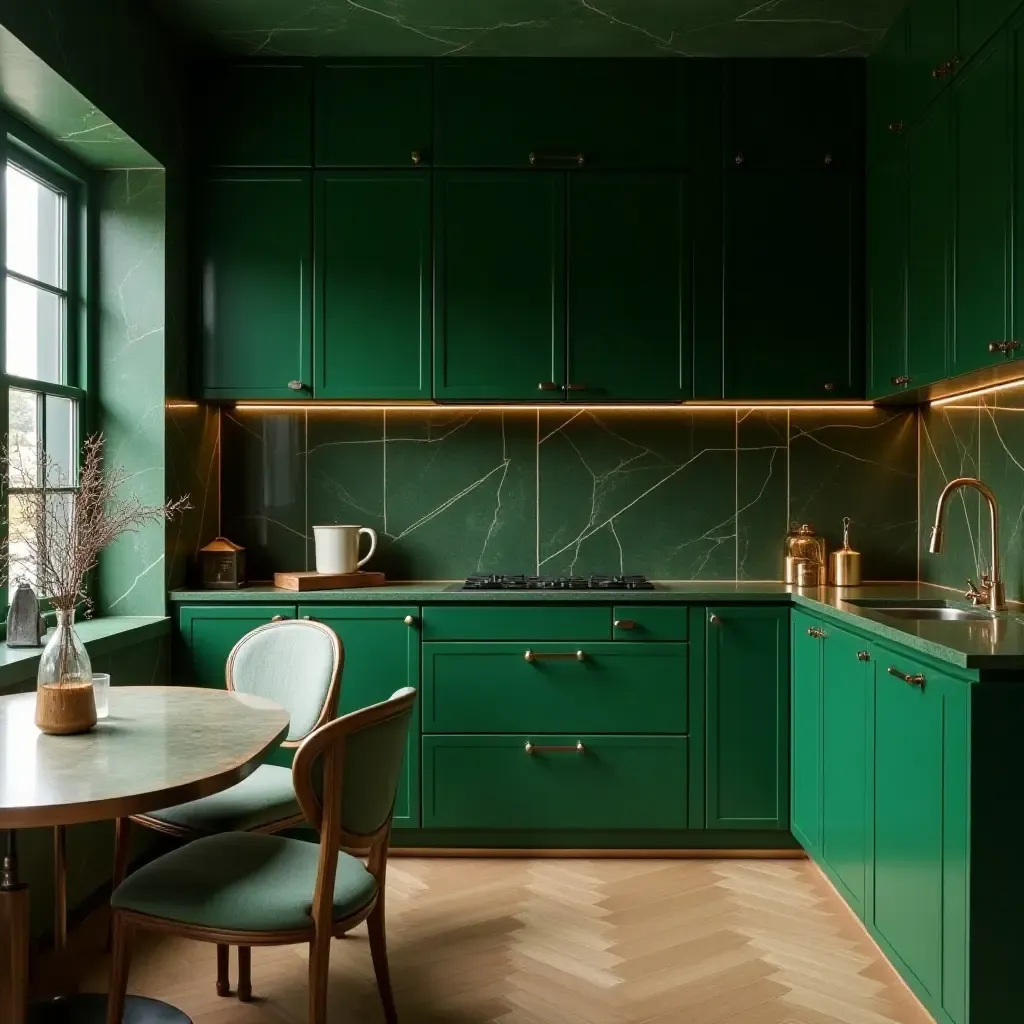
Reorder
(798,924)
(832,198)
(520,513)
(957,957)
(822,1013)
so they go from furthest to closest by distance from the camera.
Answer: (520,513)
(832,198)
(798,924)
(822,1013)
(957,957)

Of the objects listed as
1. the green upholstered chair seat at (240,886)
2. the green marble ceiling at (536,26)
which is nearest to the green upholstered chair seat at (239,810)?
the green upholstered chair seat at (240,886)

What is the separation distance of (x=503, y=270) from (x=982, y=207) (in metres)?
1.58

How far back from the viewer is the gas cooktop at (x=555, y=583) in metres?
3.41

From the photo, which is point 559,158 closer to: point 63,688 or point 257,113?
point 257,113

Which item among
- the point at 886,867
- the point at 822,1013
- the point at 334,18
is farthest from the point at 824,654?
the point at 334,18

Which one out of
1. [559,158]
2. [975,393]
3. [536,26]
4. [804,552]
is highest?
[536,26]

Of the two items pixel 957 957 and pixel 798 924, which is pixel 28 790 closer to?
pixel 957 957

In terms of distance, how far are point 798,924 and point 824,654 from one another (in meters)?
0.77

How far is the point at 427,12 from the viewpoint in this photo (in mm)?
3191

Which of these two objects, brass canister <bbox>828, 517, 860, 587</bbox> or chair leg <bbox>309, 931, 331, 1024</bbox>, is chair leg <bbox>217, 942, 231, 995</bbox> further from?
brass canister <bbox>828, 517, 860, 587</bbox>

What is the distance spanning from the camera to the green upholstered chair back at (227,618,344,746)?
2.55m

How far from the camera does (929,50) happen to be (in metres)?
2.89

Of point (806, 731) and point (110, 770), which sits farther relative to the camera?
point (806, 731)

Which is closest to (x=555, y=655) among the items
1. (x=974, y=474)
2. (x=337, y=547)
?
(x=337, y=547)
